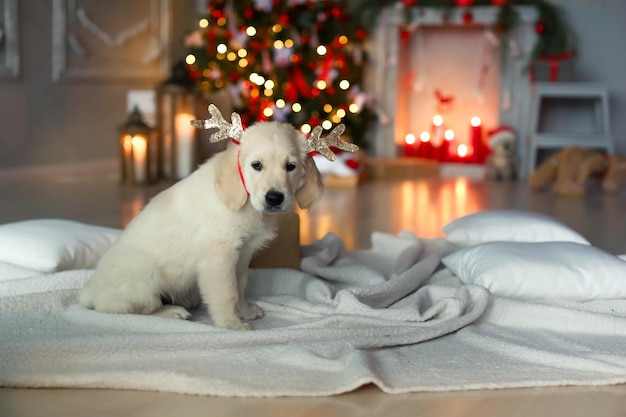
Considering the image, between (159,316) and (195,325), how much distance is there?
12 centimetres

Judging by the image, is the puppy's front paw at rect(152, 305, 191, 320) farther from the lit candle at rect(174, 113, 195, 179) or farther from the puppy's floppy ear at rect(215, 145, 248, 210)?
the lit candle at rect(174, 113, 195, 179)

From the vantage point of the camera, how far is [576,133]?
6305 millimetres

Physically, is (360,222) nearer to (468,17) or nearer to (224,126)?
(224,126)

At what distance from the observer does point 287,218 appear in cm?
282

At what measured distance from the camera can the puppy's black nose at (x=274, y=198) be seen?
2076 mm

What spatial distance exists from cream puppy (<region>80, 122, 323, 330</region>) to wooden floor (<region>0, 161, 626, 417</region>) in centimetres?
42

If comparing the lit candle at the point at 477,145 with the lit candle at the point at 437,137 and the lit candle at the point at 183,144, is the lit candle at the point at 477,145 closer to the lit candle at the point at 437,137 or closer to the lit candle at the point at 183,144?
the lit candle at the point at 437,137

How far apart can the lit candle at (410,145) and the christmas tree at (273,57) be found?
2.57ft

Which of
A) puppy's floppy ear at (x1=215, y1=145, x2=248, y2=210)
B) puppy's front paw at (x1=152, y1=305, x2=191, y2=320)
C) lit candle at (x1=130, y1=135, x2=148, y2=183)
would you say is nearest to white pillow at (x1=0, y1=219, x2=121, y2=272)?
puppy's front paw at (x1=152, y1=305, x2=191, y2=320)

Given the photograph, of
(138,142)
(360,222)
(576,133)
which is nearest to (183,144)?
(138,142)

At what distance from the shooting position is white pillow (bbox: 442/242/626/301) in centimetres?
248

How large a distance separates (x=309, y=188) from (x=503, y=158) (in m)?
4.17

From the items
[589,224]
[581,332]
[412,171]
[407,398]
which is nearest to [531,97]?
[412,171]

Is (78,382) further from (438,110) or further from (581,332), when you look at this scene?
(438,110)
